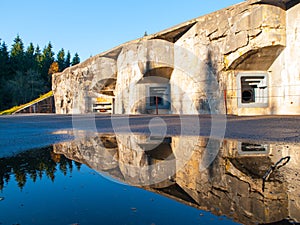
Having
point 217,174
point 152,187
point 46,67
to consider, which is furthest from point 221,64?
point 46,67

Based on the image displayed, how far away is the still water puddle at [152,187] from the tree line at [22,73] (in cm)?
3821

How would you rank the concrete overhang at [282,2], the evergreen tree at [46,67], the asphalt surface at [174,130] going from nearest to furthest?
the asphalt surface at [174,130] < the concrete overhang at [282,2] < the evergreen tree at [46,67]

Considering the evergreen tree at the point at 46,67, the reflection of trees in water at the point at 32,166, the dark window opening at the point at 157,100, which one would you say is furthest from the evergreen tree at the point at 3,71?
the reflection of trees in water at the point at 32,166

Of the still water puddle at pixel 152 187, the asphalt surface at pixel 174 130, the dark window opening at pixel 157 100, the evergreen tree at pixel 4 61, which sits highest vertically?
the evergreen tree at pixel 4 61

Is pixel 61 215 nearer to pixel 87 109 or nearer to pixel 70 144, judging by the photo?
pixel 70 144

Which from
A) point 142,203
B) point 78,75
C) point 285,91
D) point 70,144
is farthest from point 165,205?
point 78,75

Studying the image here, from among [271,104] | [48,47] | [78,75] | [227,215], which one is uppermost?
[48,47]

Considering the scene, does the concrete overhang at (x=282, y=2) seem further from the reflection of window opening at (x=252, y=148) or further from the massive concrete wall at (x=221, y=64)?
the reflection of window opening at (x=252, y=148)

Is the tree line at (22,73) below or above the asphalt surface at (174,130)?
above

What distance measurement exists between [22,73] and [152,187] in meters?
43.1

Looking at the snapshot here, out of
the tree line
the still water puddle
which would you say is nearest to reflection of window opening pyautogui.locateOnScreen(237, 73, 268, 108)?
the still water puddle

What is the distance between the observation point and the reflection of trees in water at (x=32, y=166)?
212 centimetres

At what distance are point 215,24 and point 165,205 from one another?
11.1 meters

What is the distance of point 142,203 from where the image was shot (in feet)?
5.03
